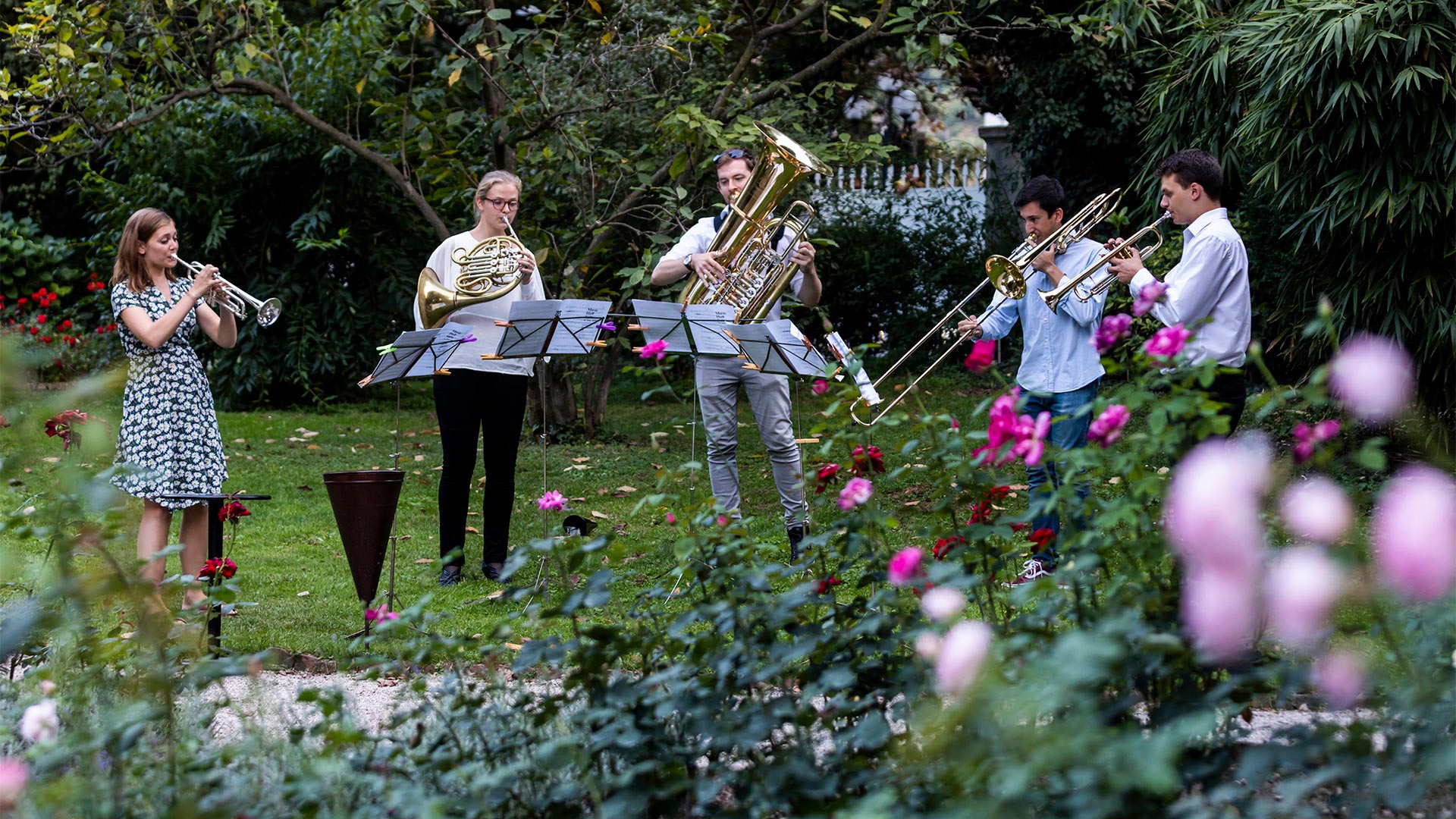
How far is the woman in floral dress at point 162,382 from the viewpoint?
180 inches

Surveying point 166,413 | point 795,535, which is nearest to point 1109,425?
point 795,535

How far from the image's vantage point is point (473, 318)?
17.1 feet

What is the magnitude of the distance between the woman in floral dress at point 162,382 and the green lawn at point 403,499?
0.24m

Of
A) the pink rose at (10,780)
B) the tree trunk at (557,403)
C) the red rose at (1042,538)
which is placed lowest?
Answer: the tree trunk at (557,403)

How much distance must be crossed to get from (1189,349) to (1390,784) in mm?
936

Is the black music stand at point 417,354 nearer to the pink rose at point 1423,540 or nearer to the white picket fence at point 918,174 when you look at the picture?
the pink rose at point 1423,540

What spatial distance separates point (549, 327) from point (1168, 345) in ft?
8.88

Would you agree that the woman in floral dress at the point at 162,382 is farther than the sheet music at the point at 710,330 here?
Yes

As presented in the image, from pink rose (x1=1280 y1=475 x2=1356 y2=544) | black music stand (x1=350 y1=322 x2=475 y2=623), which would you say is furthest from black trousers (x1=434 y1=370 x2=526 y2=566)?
pink rose (x1=1280 y1=475 x2=1356 y2=544)

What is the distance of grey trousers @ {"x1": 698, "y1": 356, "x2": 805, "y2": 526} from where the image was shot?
17.5 feet

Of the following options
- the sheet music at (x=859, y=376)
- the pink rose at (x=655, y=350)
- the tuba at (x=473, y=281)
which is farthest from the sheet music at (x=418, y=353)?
the sheet music at (x=859, y=376)

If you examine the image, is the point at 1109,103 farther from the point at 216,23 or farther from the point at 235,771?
the point at 235,771

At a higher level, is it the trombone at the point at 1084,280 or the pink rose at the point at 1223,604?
the pink rose at the point at 1223,604

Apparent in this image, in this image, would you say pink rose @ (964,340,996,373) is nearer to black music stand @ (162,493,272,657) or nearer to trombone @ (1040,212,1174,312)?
trombone @ (1040,212,1174,312)
